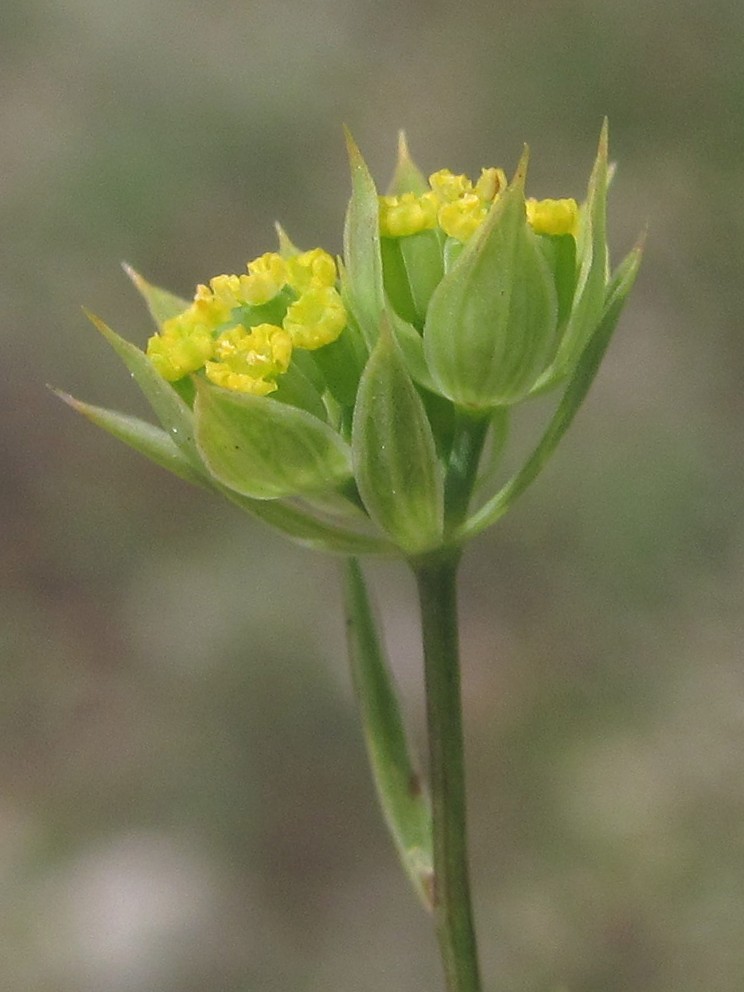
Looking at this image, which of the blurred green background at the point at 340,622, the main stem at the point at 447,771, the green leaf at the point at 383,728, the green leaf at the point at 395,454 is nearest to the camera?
the green leaf at the point at 395,454

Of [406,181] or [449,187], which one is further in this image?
[406,181]

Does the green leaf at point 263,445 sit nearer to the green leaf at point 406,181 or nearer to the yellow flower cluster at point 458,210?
the yellow flower cluster at point 458,210

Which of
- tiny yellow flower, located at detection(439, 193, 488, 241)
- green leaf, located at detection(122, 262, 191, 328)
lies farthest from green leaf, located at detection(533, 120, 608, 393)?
green leaf, located at detection(122, 262, 191, 328)

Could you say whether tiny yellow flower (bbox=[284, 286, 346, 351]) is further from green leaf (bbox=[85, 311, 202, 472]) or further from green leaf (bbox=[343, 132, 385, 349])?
green leaf (bbox=[85, 311, 202, 472])

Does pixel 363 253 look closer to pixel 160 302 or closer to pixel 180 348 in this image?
pixel 180 348

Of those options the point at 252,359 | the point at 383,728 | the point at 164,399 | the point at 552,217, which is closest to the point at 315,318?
the point at 252,359

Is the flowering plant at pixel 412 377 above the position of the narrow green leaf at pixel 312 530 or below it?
above

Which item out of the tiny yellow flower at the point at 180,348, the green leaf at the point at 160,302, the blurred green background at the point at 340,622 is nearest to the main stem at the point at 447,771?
the tiny yellow flower at the point at 180,348

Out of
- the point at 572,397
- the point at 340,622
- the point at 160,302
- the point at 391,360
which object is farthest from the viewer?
the point at 340,622
